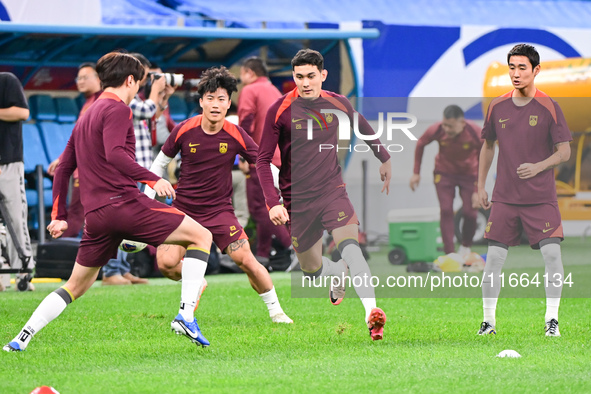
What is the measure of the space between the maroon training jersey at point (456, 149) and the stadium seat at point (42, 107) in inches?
235

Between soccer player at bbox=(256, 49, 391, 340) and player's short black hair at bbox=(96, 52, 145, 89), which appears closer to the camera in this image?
player's short black hair at bbox=(96, 52, 145, 89)

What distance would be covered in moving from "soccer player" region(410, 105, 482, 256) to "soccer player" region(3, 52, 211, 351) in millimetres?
6129

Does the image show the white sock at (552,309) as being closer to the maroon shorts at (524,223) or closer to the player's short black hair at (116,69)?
the maroon shorts at (524,223)

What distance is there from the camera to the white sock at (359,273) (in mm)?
7062

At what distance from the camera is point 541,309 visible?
9.29m

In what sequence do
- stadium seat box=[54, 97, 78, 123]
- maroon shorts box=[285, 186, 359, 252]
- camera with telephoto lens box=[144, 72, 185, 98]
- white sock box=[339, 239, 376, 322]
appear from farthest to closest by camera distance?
stadium seat box=[54, 97, 78, 123] → camera with telephoto lens box=[144, 72, 185, 98] → maroon shorts box=[285, 186, 359, 252] → white sock box=[339, 239, 376, 322]

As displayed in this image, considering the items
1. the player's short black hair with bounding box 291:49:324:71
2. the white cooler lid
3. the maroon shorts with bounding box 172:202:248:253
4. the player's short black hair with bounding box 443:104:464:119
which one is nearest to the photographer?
the maroon shorts with bounding box 172:202:248:253

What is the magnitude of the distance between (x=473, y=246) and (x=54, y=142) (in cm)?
614

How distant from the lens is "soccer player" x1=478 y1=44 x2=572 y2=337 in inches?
289

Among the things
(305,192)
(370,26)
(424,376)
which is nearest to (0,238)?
(305,192)

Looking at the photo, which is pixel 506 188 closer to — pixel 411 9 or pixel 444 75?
pixel 444 75

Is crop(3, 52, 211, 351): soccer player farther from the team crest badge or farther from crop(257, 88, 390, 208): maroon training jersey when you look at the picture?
the team crest badge

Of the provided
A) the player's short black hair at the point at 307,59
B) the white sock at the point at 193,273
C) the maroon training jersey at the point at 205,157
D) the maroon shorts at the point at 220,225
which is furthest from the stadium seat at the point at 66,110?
the white sock at the point at 193,273

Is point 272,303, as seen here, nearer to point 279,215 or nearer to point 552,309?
point 279,215
